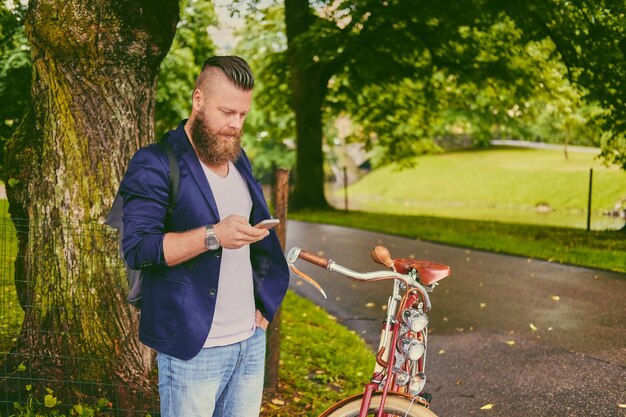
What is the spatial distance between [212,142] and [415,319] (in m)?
Result: 1.10

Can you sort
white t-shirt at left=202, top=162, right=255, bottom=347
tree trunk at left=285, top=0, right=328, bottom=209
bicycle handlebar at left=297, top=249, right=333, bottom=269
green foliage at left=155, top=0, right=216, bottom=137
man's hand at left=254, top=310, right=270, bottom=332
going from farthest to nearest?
tree trunk at left=285, top=0, right=328, bottom=209, green foliage at left=155, top=0, right=216, bottom=137, man's hand at left=254, top=310, right=270, bottom=332, bicycle handlebar at left=297, top=249, right=333, bottom=269, white t-shirt at left=202, top=162, right=255, bottom=347

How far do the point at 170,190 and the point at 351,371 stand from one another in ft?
13.6

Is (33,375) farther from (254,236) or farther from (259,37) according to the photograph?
(259,37)

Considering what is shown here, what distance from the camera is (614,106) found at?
15.2 metres

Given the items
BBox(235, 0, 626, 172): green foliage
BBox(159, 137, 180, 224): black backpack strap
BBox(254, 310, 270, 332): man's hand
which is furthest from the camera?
BBox(235, 0, 626, 172): green foliage

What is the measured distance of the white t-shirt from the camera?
2.51 metres

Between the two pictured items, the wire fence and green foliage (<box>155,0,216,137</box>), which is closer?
the wire fence

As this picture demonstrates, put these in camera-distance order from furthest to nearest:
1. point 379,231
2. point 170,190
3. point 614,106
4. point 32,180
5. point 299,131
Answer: point 299,131 → point 379,231 → point 614,106 → point 32,180 → point 170,190

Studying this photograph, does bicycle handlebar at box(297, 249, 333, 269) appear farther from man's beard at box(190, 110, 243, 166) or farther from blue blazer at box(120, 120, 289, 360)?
man's beard at box(190, 110, 243, 166)

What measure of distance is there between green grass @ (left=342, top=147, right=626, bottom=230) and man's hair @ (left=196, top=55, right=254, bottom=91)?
82.5ft

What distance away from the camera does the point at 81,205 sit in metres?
4.38

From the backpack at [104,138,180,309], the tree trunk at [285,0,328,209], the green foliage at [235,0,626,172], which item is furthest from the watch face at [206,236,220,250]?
the tree trunk at [285,0,328,209]

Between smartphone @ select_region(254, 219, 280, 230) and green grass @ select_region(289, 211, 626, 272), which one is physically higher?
smartphone @ select_region(254, 219, 280, 230)

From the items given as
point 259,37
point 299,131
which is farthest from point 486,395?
point 259,37
